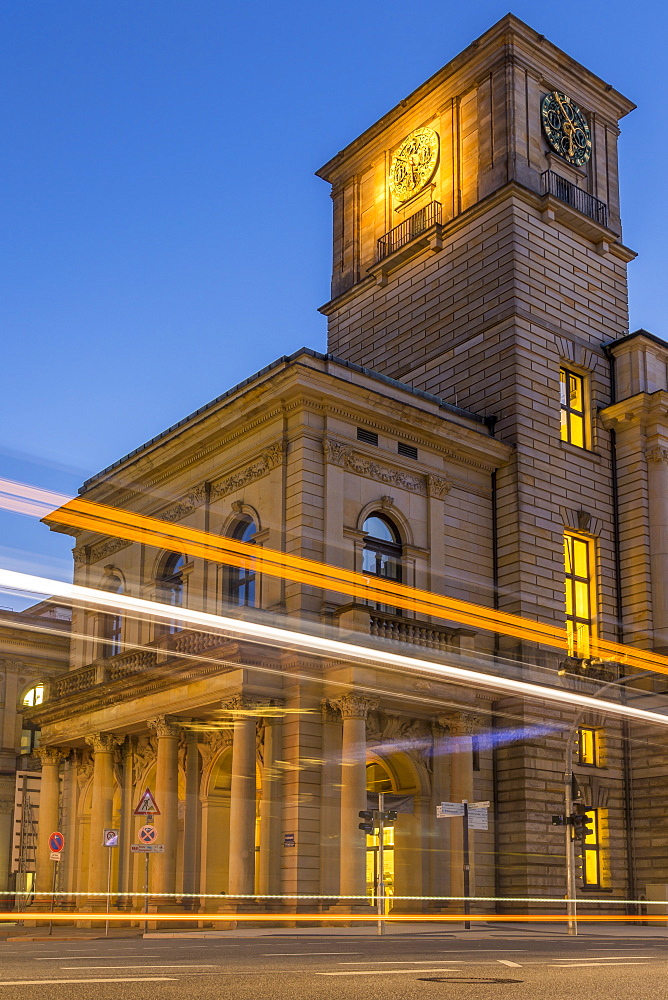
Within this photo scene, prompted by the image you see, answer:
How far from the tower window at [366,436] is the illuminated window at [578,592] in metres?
7.91

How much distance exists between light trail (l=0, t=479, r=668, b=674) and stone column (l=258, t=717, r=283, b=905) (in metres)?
3.97

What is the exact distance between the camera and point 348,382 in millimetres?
32750

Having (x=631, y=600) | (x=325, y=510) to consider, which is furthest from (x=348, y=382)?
(x=631, y=600)

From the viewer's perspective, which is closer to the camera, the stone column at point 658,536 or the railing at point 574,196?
the stone column at point 658,536

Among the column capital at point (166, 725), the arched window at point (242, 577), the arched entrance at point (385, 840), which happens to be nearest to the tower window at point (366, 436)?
the arched window at point (242, 577)

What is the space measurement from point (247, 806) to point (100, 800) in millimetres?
8381

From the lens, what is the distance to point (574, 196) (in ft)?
139

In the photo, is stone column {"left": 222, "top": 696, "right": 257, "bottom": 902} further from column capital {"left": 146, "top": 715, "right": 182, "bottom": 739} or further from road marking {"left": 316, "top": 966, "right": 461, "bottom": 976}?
road marking {"left": 316, "top": 966, "right": 461, "bottom": 976}

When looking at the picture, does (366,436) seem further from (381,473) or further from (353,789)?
(353,789)

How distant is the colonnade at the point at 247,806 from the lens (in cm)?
2855

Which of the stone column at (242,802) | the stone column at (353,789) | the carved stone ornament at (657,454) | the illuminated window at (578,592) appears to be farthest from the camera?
the carved stone ornament at (657,454)

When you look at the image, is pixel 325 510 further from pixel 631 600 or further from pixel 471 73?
pixel 471 73

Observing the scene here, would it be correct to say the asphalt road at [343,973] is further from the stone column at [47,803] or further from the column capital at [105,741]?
the stone column at [47,803]

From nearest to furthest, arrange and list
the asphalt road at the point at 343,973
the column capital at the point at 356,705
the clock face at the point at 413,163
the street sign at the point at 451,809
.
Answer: the asphalt road at the point at 343,973 < the street sign at the point at 451,809 < the column capital at the point at 356,705 < the clock face at the point at 413,163
